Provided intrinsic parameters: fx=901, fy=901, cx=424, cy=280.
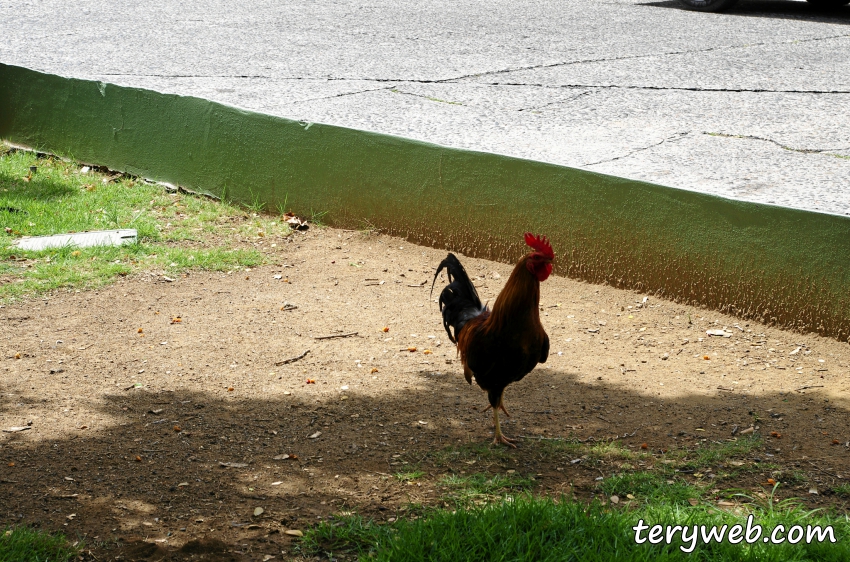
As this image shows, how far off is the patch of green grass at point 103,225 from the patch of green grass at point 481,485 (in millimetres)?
2849

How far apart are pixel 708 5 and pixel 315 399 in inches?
382

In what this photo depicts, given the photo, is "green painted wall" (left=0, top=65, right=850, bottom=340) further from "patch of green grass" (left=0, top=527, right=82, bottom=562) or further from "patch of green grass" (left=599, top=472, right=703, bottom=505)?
"patch of green grass" (left=0, top=527, right=82, bottom=562)

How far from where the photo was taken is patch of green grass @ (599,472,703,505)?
3.16 metres

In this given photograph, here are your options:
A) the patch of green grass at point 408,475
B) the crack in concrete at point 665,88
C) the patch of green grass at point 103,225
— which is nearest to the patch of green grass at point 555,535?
the patch of green grass at point 408,475

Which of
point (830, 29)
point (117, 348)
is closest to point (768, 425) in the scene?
point (117, 348)

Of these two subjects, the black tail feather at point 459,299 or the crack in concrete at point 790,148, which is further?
the crack in concrete at point 790,148

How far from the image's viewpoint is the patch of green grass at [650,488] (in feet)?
10.4

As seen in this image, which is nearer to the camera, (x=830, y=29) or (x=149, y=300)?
(x=149, y=300)

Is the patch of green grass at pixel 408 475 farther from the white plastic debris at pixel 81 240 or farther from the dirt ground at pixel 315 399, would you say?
the white plastic debris at pixel 81 240

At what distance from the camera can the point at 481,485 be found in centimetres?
334

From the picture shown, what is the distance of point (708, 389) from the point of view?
4.14 metres

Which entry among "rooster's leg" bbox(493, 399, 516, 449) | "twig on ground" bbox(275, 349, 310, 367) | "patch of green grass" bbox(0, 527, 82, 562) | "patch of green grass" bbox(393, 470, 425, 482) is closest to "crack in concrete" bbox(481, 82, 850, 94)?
"twig on ground" bbox(275, 349, 310, 367)

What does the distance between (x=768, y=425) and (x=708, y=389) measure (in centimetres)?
42

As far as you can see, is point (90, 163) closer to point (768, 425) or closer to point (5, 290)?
point (5, 290)
